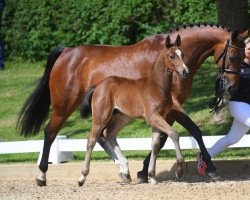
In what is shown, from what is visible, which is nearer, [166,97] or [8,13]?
[166,97]

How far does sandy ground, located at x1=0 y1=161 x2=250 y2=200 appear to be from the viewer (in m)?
9.11

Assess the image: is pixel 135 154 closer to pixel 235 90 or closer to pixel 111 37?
pixel 235 90

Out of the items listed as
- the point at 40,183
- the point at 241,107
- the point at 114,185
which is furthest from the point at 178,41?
the point at 40,183

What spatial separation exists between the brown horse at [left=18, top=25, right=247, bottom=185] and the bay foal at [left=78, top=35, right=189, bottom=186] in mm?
304

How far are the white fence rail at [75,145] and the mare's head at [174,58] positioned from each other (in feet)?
6.95

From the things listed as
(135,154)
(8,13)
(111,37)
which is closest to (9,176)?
(135,154)

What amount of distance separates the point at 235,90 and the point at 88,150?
1920mm

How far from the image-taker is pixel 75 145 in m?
12.2

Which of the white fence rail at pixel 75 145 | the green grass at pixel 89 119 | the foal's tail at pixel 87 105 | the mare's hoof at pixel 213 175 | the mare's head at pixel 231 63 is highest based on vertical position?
the mare's head at pixel 231 63

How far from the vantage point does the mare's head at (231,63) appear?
9891 millimetres

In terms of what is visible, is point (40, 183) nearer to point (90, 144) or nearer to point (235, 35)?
point (90, 144)

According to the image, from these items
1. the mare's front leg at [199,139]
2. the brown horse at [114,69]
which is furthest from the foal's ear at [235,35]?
the mare's front leg at [199,139]

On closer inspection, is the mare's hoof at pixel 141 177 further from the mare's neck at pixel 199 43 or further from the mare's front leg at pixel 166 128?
the mare's neck at pixel 199 43

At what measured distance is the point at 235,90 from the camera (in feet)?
32.7
